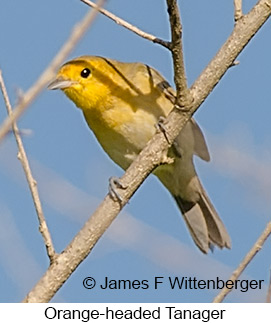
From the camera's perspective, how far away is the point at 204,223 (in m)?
5.59

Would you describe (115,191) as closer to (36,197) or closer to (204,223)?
(36,197)

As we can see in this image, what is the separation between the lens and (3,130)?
4.45 feet

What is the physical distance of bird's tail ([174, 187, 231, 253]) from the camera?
5.47 meters

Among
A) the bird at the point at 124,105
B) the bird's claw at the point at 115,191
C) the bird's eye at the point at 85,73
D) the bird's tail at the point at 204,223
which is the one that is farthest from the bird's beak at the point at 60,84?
the bird's claw at the point at 115,191

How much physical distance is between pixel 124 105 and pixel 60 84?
0.51 metres

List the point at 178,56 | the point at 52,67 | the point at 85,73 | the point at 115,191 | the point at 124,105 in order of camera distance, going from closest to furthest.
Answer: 1. the point at 52,67
2. the point at 178,56
3. the point at 115,191
4. the point at 124,105
5. the point at 85,73

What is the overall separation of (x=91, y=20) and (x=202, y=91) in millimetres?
1754

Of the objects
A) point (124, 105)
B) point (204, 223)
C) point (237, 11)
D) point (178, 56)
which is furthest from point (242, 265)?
point (204, 223)

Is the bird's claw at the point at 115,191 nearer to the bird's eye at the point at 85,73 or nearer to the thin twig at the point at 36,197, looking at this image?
the thin twig at the point at 36,197

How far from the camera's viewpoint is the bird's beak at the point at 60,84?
4723 mm

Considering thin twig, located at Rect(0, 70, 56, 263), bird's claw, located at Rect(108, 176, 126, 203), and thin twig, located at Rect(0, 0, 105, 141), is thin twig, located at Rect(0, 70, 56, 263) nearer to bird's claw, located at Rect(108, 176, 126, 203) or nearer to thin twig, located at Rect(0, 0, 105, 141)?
bird's claw, located at Rect(108, 176, 126, 203)

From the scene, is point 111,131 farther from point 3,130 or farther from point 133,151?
point 3,130

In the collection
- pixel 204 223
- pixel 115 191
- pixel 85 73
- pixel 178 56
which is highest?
pixel 178 56
